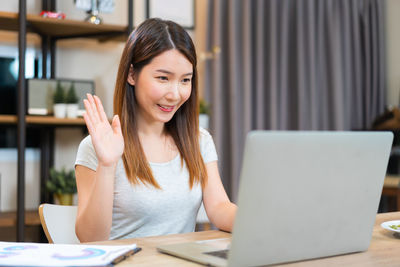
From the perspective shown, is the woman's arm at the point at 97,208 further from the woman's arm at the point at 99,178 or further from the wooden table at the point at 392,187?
the wooden table at the point at 392,187

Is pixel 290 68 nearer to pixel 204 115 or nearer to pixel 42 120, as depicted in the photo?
pixel 204 115

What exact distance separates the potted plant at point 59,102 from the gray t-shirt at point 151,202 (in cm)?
118

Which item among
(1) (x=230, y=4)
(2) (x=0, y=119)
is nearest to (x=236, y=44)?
(1) (x=230, y=4)

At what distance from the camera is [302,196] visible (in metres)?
0.84

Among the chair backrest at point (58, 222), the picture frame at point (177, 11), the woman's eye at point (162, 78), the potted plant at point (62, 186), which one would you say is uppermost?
the picture frame at point (177, 11)

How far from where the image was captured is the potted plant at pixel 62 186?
104 inches

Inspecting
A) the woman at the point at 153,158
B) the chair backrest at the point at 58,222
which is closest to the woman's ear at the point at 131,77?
the woman at the point at 153,158

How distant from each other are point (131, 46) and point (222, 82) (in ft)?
6.22

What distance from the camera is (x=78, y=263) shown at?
818 mm

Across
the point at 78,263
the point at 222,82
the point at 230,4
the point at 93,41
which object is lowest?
the point at 78,263

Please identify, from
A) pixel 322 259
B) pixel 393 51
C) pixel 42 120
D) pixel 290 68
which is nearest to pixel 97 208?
pixel 322 259

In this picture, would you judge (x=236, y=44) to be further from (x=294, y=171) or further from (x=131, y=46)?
(x=294, y=171)

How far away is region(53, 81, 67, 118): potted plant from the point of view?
258 cm

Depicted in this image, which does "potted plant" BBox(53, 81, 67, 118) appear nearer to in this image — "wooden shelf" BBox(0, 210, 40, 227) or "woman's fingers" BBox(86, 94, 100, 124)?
"wooden shelf" BBox(0, 210, 40, 227)
